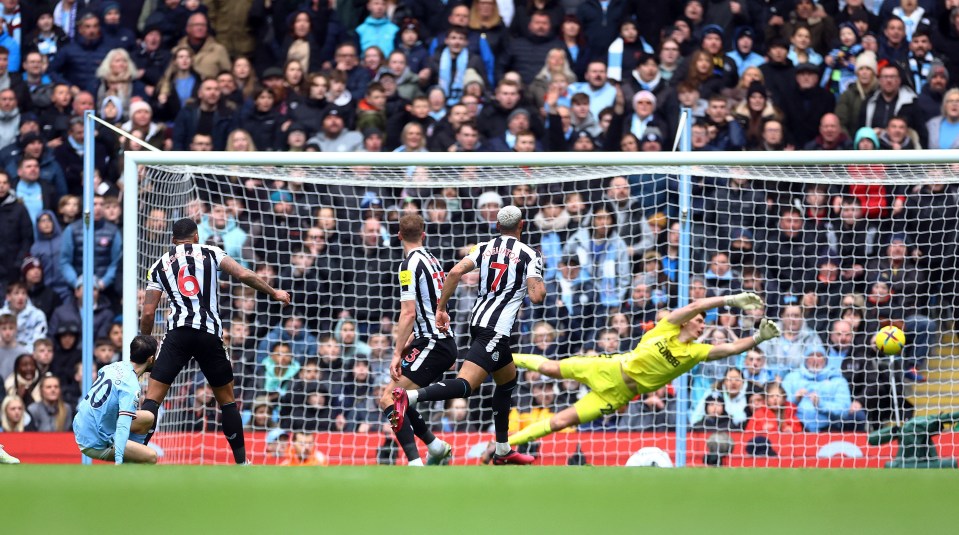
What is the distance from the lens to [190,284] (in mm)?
8758

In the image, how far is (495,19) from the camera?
13000 millimetres

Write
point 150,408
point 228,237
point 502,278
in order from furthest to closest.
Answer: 1. point 228,237
2. point 502,278
3. point 150,408

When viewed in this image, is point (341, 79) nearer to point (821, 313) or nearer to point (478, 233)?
point (478, 233)

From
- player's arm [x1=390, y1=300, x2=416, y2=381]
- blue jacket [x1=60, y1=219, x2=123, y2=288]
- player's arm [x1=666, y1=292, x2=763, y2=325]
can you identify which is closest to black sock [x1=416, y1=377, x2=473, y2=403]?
player's arm [x1=390, y1=300, x2=416, y2=381]

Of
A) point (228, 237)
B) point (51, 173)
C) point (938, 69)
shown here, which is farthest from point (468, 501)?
point (938, 69)

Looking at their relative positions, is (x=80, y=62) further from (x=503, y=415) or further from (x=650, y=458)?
(x=650, y=458)

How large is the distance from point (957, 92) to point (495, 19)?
421 cm

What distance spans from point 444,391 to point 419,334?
46 centimetres

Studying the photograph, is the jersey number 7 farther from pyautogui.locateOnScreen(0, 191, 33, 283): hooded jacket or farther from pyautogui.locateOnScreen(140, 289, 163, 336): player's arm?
pyautogui.locateOnScreen(0, 191, 33, 283): hooded jacket

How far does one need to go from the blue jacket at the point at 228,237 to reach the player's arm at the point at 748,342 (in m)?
4.06

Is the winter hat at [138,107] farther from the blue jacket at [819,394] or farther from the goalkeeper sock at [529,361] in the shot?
the blue jacket at [819,394]

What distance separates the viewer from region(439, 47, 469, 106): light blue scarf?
1266 cm

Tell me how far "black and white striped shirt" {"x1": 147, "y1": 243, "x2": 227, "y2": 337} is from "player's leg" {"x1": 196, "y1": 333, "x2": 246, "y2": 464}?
0.15m

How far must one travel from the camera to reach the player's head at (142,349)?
8.48 metres
